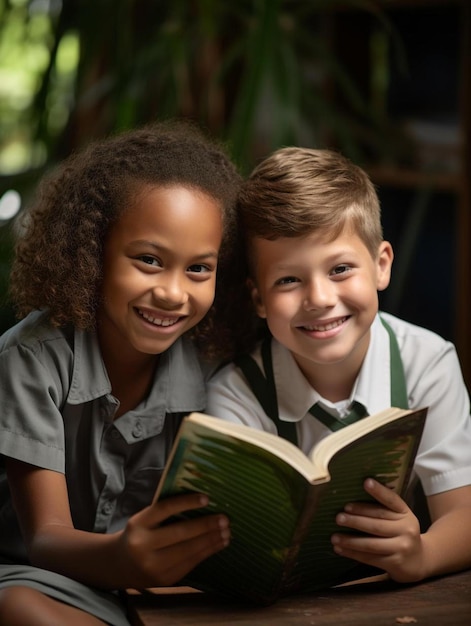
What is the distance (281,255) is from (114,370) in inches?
9.7

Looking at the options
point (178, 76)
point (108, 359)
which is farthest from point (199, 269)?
point (178, 76)

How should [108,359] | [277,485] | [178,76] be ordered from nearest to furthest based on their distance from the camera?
[277,485] < [108,359] < [178,76]

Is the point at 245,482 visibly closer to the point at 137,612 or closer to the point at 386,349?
the point at 137,612

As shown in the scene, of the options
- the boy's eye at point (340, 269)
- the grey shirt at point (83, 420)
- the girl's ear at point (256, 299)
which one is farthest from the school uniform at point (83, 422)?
the boy's eye at point (340, 269)

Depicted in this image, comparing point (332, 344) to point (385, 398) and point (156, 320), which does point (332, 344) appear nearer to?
point (385, 398)

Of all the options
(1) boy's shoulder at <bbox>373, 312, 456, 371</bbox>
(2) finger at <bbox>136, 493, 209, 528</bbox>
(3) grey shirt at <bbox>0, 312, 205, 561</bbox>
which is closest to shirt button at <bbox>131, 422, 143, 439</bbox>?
(3) grey shirt at <bbox>0, 312, 205, 561</bbox>

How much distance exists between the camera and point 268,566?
979 mm

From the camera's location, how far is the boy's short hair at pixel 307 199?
115cm

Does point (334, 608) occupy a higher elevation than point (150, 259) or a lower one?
lower

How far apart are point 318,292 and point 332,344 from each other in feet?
0.22

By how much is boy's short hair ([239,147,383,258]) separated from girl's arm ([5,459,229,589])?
367 millimetres

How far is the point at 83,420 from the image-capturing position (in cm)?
118

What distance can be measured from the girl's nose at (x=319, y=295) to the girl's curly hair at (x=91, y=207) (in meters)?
0.13

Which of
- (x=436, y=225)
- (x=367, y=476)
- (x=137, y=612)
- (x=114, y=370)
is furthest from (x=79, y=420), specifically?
(x=436, y=225)
